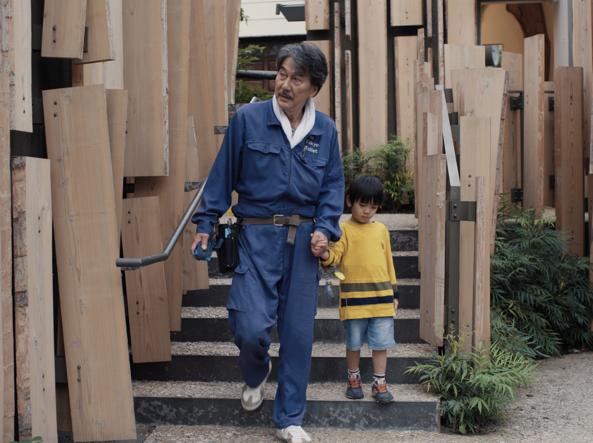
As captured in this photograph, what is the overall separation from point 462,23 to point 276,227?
22.1 feet

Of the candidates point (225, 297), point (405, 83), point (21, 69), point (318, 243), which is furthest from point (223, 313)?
point (405, 83)

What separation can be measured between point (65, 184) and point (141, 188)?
1253 millimetres

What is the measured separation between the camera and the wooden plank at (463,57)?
812cm

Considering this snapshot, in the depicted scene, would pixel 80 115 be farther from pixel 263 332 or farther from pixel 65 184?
pixel 263 332

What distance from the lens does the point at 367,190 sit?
511 cm

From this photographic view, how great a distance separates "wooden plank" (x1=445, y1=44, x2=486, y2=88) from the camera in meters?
8.12

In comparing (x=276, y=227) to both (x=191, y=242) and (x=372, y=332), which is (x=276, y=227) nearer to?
(x=372, y=332)

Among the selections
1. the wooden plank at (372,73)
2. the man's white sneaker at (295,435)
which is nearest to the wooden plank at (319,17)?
the wooden plank at (372,73)

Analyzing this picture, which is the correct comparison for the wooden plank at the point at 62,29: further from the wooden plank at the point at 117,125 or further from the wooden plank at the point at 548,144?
the wooden plank at the point at 548,144

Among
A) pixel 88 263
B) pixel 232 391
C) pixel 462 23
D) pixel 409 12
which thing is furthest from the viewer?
pixel 409 12

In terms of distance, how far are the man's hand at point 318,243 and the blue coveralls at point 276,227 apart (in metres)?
0.06

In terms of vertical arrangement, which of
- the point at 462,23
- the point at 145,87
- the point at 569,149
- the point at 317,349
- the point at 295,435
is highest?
the point at 462,23

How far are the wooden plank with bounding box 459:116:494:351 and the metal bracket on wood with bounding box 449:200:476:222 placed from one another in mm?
27

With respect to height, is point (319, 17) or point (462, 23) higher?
point (319, 17)
